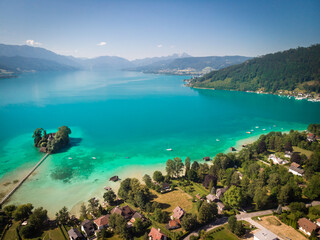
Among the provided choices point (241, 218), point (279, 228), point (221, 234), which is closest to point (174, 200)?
point (221, 234)

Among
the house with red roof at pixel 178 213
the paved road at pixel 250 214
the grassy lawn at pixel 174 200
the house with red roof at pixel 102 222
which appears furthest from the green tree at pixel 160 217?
the paved road at pixel 250 214

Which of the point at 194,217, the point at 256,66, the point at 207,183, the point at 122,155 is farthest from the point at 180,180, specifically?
the point at 256,66

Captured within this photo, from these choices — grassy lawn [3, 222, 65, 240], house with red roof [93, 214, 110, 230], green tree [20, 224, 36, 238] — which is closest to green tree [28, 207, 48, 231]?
green tree [20, 224, 36, 238]

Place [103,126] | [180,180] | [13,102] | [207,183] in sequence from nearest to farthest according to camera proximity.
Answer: [207,183]
[180,180]
[103,126]
[13,102]

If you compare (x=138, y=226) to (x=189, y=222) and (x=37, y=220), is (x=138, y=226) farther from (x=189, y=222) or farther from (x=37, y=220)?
(x=37, y=220)

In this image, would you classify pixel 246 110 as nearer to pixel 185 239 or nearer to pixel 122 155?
pixel 122 155

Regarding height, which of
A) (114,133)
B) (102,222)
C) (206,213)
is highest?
(114,133)
